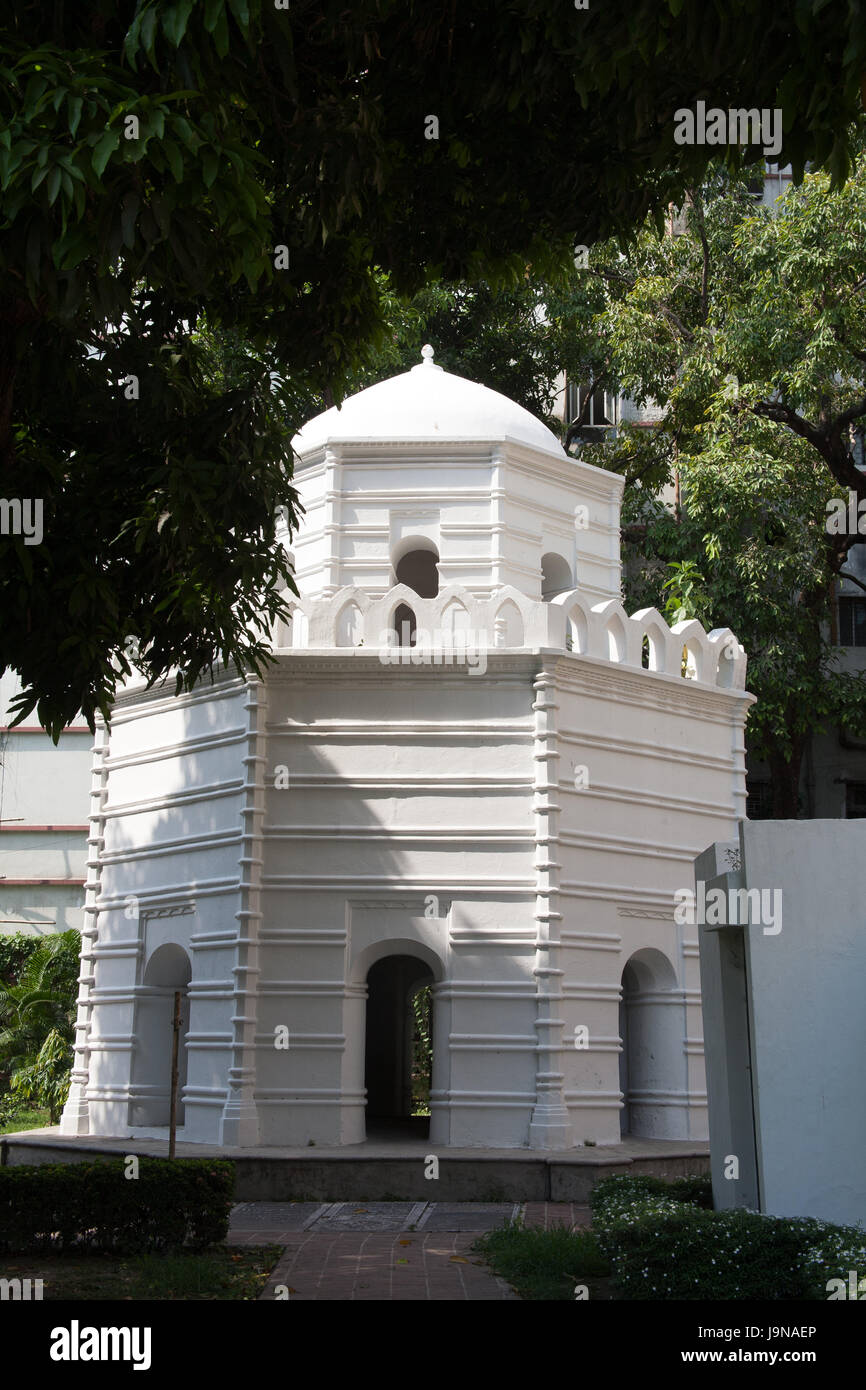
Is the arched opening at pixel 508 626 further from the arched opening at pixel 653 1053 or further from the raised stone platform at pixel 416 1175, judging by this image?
the raised stone platform at pixel 416 1175

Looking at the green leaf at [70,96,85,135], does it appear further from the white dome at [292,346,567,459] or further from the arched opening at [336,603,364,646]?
the white dome at [292,346,567,459]

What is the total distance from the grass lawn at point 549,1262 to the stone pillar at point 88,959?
730 cm

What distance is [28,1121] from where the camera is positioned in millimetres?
23188

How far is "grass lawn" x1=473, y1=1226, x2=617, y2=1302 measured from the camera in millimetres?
8844

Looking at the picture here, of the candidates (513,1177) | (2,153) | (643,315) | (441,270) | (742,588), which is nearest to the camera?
(2,153)

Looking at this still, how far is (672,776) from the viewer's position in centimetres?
1627

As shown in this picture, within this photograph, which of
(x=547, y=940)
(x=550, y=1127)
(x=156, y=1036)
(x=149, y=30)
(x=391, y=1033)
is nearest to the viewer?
(x=149, y=30)

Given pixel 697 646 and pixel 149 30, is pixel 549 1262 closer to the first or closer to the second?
pixel 149 30

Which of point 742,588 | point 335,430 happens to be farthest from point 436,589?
point 742,588

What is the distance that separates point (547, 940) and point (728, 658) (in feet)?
16.0


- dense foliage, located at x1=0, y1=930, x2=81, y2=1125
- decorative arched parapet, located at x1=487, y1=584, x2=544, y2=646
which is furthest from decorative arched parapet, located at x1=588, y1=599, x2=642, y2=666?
dense foliage, located at x1=0, y1=930, x2=81, y2=1125

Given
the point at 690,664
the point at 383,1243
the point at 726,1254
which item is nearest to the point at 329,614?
the point at 690,664

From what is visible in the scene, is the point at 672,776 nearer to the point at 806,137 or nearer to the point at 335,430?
the point at 335,430

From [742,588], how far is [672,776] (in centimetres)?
649
